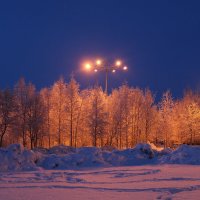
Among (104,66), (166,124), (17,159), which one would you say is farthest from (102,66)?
(17,159)

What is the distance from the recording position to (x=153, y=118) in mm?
50344

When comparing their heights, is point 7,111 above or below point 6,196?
above

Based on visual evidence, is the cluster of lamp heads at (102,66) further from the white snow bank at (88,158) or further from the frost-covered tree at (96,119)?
the white snow bank at (88,158)

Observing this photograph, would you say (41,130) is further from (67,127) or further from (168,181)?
(168,181)

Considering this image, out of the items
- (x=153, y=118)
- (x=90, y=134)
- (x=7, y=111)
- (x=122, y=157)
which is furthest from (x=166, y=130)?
(x=122, y=157)

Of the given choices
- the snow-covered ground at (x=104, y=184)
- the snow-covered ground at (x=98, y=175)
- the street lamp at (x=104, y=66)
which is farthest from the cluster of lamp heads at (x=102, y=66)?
the snow-covered ground at (x=104, y=184)

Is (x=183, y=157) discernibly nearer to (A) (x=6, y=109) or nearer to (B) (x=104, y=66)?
(A) (x=6, y=109)

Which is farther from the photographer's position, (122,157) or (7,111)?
(7,111)

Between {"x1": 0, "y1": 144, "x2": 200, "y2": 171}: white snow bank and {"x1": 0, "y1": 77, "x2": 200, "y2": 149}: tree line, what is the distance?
14.3 metres

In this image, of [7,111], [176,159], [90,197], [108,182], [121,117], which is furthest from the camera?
[121,117]

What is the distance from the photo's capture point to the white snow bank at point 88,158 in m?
23.2

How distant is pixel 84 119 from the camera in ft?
143

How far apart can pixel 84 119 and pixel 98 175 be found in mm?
23578

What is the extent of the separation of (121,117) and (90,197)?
32242 mm
